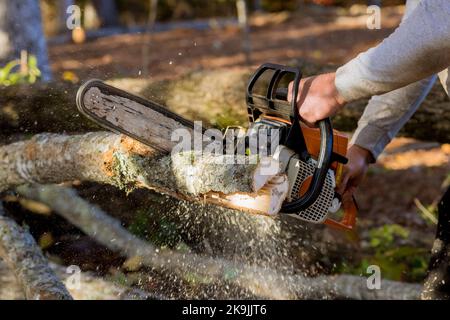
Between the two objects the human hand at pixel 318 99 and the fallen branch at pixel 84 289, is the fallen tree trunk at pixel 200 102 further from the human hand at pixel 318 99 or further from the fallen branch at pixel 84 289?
the human hand at pixel 318 99

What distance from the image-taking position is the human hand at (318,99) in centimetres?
225

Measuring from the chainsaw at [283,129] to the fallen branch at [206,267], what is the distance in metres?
1.09

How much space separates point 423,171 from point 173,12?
1072cm

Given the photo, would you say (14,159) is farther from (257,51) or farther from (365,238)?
(257,51)

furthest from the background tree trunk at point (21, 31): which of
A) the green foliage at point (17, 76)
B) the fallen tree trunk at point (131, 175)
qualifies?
the fallen tree trunk at point (131, 175)

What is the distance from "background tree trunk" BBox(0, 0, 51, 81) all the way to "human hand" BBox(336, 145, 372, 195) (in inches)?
107

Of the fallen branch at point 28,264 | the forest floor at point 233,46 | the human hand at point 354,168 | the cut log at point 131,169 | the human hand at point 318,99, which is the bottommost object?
the forest floor at point 233,46

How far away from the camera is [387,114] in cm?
289

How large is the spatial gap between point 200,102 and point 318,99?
2058 mm

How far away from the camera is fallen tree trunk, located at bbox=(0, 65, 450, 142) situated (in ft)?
11.5

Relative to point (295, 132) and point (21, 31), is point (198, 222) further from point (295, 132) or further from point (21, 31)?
point (21, 31)

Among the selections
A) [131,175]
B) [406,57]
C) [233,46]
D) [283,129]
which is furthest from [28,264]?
[233,46]

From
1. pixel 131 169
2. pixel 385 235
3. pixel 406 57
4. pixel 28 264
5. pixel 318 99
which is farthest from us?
pixel 385 235
